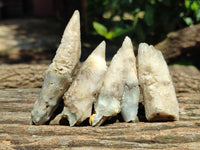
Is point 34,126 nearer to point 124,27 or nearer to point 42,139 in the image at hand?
point 42,139

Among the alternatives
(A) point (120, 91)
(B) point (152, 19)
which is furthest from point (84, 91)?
(B) point (152, 19)

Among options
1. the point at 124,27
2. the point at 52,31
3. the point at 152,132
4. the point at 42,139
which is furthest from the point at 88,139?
the point at 52,31

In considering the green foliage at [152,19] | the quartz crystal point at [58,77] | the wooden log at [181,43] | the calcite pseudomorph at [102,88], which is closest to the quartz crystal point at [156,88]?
the calcite pseudomorph at [102,88]

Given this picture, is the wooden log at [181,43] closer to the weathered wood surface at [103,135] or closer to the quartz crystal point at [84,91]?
the weathered wood surface at [103,135]

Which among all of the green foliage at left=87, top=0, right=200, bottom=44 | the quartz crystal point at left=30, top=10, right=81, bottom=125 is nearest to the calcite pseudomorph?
the quartz crystal point at left=30, top=10, right=81, bottom=125

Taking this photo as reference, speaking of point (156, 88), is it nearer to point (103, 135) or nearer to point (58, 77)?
point (103, 135)

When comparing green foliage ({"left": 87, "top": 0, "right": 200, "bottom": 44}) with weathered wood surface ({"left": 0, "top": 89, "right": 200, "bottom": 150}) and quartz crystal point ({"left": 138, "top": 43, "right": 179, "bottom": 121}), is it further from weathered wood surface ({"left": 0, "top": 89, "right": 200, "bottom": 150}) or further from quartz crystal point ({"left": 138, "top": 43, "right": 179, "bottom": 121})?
weathered wood surface ({"left": 0, "top": 89, "right": 200, "bottom": 150})

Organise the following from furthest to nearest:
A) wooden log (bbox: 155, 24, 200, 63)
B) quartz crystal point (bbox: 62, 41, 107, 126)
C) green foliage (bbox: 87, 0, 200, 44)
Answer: green foliage (bbox: 87, 0, 200, 44) < wooden log (bbox: 155, 24, 200, 63) < quartz crystal point (bbox: 62, 41, 107, 126)
